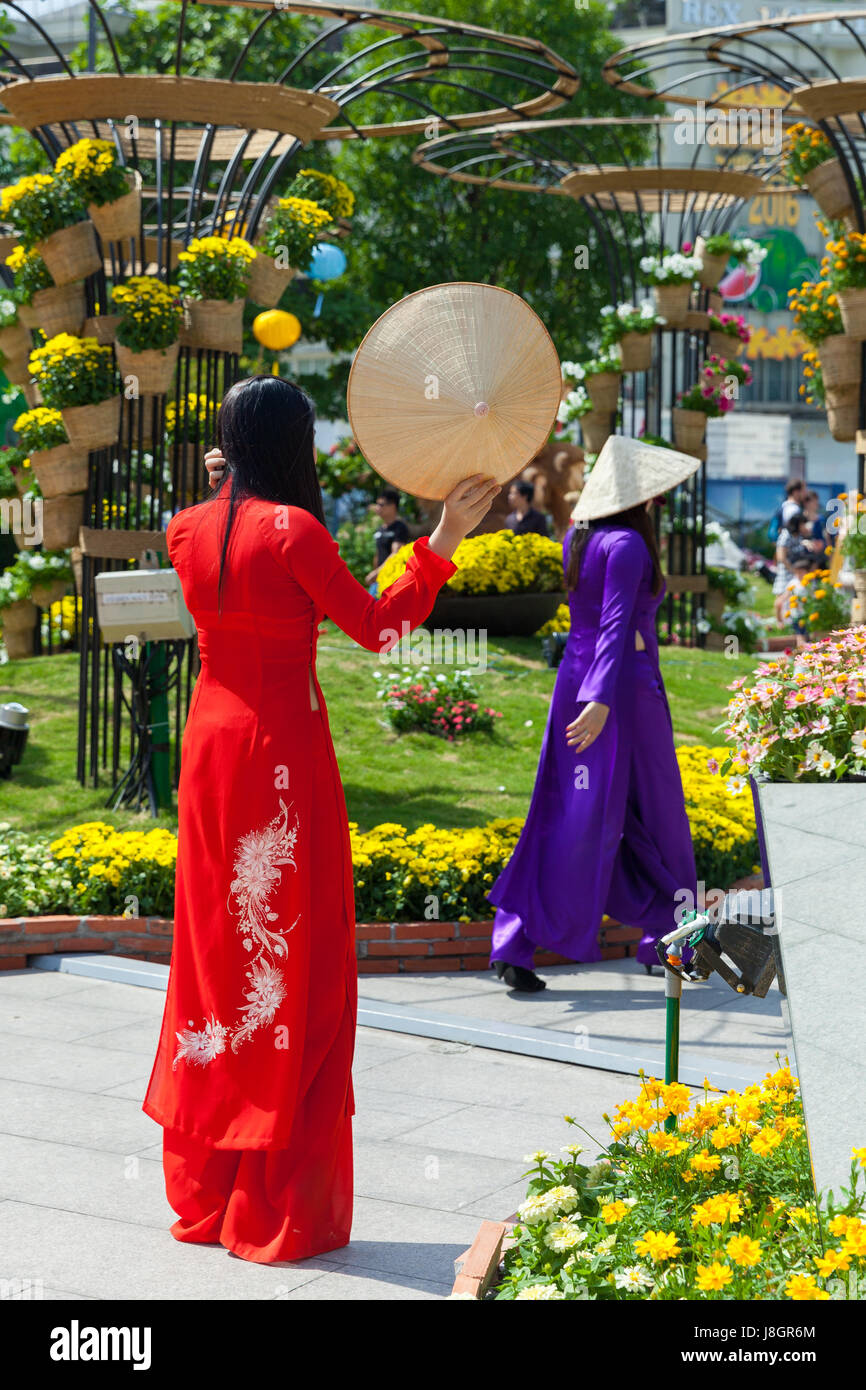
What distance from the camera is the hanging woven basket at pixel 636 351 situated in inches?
559

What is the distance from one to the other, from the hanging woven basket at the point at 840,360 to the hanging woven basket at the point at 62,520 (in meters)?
5.08

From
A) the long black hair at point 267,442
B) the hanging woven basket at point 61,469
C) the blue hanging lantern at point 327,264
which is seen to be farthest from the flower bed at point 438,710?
the long black hair at point 267,442

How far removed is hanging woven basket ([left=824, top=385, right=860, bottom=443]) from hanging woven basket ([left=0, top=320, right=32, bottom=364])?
5.44 metres

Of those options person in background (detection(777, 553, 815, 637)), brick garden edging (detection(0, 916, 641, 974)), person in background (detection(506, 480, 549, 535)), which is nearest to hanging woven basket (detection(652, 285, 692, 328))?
person in background (detection(506, 480, 549, 535))

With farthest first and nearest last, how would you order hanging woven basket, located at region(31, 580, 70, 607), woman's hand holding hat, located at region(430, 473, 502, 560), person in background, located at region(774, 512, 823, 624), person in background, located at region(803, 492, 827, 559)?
person in background, located at region(803, 492, 827, 559) < person in background, located at region(774, 512, 823, 624) < hanging woven basket, located at region(31, 580, 70, 607) < woman's hand holding hat, located at region(430, 473, 502, 560)

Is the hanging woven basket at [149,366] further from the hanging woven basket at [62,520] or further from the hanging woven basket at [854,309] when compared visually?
the hanging woven basket at [854,309]

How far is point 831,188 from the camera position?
10.5 m

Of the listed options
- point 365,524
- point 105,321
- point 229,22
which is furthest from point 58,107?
point 229,22

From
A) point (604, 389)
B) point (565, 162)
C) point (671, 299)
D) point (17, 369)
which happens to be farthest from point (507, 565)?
point (565, 162)

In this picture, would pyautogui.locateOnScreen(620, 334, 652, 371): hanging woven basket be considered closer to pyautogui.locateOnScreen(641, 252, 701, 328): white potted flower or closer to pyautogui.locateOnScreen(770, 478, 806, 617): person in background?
pyautogui.locateOnScreen(641, 252, 701, 328): white potted flower

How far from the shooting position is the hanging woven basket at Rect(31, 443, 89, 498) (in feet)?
27.7

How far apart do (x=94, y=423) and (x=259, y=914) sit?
5097mm

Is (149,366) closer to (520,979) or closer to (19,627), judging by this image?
(520,979)

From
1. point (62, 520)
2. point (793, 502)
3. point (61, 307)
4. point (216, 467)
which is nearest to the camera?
point (216, 467)
